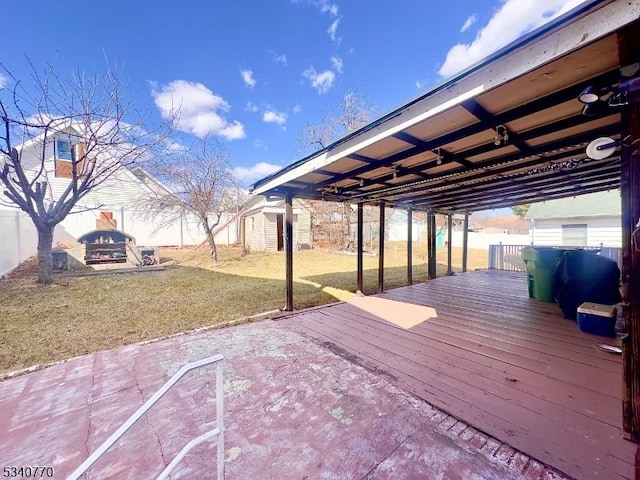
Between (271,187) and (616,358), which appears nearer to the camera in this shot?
(616,358)

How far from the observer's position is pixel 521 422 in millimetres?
1951

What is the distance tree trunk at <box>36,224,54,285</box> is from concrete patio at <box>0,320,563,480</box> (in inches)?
220

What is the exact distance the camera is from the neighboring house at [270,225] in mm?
14836

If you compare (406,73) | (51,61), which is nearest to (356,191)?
(51,61)

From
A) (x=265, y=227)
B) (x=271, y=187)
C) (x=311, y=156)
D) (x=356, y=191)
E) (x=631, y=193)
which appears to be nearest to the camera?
(x=631, y=193)

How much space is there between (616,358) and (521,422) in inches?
75.8

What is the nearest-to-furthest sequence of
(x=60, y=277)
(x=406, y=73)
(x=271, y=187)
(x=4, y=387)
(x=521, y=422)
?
(x=521, y=422), (x=4, y=387), (x=271, y=187), (x=60, y=277), (x=406, y=73)

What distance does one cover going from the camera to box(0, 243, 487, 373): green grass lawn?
3.65 metres

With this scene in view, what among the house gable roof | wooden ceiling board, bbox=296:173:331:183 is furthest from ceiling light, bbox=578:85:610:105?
the house gable roof

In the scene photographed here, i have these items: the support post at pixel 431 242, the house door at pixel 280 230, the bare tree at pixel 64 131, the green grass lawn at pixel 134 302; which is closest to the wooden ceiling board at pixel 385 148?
the green grass lawn at pixel 134 302

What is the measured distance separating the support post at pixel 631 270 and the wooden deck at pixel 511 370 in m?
0.24

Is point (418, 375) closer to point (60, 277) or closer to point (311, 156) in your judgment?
point (311, 156)

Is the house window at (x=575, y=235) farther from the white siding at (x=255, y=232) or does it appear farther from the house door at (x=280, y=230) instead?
the white siding at (x=255, y=232)

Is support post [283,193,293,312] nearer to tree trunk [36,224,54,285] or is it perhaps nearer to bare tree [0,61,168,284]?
bare tree [0,61,168,284]
